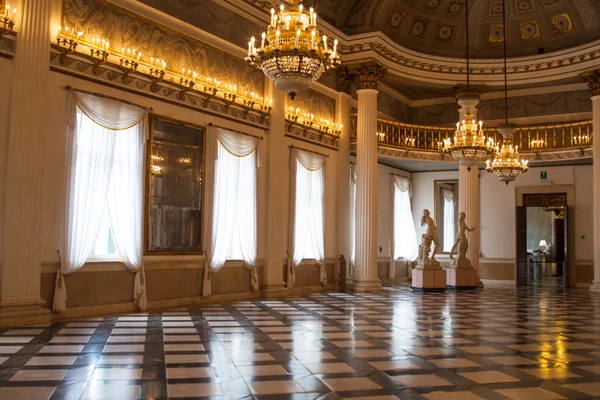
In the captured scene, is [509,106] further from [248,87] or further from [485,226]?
[248,87]

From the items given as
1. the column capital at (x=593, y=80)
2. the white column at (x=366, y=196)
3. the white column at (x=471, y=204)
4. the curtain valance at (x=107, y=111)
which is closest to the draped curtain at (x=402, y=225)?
the white column at (x=471, y=204)

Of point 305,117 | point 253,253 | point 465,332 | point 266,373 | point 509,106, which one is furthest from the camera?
point 509,106

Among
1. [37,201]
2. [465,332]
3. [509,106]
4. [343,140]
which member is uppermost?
[509,106]

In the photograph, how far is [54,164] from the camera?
30.9ft

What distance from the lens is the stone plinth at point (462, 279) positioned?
18.1 m

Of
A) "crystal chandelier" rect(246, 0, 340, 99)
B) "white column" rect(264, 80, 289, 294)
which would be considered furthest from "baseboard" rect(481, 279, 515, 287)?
"crystal chandelier" rect(246, 0, 340, 99)

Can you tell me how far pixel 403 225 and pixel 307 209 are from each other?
6736 mm

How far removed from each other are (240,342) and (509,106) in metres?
17.2

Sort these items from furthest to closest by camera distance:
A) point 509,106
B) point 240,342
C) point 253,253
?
point 509,106 → point 253,253 → point 240,342

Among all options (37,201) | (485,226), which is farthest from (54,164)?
(485,226)

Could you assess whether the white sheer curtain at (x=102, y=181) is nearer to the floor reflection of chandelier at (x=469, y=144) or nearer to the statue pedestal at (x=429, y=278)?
the floor reflection of chandelier at (x=469, y=144)

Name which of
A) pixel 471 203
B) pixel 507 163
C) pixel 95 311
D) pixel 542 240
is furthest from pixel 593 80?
pixel 95 311

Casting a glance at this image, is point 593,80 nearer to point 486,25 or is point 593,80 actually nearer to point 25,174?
point 486,25

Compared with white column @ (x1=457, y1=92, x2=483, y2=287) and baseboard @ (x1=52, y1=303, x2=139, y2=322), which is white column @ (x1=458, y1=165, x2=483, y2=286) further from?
baseboard @ (x1=52, y1=303, x2=139, y2=322)
